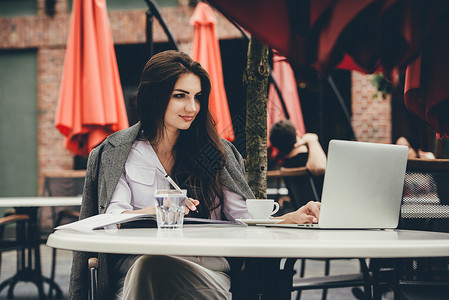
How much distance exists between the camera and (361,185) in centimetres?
168

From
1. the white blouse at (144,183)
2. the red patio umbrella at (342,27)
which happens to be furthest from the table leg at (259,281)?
the white blouse at (144,183)

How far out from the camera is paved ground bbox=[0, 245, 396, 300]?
4951 mm

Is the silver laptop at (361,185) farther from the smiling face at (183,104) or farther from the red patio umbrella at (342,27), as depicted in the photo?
the smiling face at (183,104)

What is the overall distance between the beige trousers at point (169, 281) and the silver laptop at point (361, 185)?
0.46 m

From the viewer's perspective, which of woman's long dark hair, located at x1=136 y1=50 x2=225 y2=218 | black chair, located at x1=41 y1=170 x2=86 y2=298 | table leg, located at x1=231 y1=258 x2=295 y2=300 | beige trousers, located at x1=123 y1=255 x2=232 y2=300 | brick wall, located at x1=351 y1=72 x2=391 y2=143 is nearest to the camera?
table leg, located at x1=231 y1=258 x2=295 y2=300

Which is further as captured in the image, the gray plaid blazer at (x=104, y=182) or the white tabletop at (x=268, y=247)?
the gray plaid blazer at (x=104, y=182)

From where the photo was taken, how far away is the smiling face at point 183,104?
98.1 inches

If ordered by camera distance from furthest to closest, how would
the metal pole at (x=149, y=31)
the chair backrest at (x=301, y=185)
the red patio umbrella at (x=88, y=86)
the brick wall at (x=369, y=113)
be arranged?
the brick wall at (x=369, y=113) < the metal pole at (x=149, y=31) < the red patio umbrella at (x=88, y=86) < the chair backrest at (x=301, y=185)

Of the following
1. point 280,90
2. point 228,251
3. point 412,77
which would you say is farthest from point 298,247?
point 280,90

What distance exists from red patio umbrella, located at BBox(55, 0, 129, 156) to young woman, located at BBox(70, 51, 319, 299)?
6.87ft

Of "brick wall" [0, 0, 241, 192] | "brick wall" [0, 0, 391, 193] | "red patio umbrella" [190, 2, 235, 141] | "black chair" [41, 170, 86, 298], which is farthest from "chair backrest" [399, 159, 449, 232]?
"brick wall" [0, 0, 241, 192]

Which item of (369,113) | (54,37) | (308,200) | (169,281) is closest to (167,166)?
(169,281)

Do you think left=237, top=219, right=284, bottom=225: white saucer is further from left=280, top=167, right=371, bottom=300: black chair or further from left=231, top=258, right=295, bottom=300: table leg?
left=280, top=167, right=371, bottom=300: black chair

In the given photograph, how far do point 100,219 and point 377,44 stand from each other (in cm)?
96
